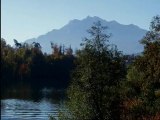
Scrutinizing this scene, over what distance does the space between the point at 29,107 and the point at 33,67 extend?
2835 inches

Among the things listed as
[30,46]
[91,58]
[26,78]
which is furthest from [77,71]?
[30,46]

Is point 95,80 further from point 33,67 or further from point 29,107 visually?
point 33,67

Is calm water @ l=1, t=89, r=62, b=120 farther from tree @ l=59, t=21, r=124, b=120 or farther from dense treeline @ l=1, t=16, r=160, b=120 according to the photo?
tree @ l=59, t=21, r=124, b=120

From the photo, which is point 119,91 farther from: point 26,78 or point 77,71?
point 26,78

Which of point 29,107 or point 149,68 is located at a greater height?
point 149,68

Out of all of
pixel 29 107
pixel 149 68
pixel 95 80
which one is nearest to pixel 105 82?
pixel 95 80

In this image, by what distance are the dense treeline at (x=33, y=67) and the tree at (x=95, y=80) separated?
4179 inches

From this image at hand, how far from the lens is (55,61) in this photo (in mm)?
164000

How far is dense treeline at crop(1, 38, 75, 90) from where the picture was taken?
151 metres

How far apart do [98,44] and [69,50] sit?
141727 millimetres

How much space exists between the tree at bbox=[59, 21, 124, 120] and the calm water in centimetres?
3196

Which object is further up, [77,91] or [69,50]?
[69,50]

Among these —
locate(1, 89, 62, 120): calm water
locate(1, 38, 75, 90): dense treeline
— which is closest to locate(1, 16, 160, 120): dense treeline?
locate(1, 89, 62, 120): calm water

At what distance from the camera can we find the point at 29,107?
84.2m
